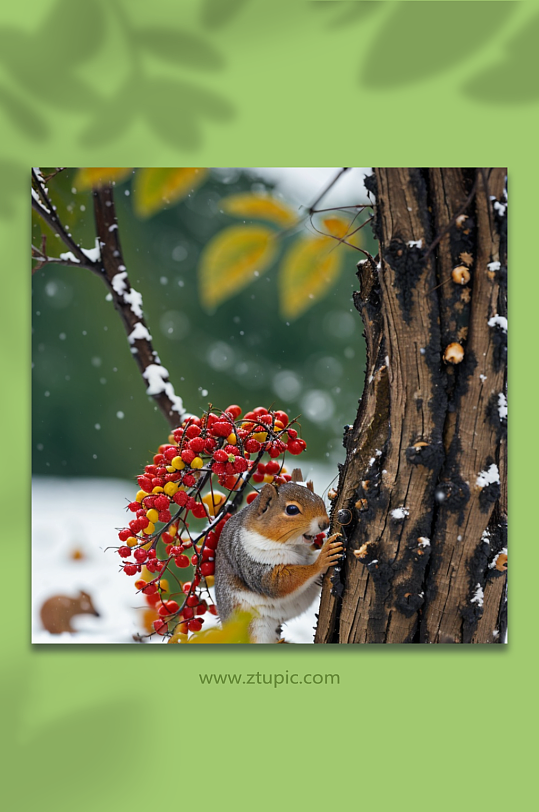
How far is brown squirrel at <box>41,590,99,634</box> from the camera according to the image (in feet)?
5.77

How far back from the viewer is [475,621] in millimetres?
1696

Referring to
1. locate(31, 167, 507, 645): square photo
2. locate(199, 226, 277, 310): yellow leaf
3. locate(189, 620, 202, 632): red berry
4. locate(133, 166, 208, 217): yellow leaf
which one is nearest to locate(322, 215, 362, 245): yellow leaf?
locate(31, 167, 507, 645): square photo

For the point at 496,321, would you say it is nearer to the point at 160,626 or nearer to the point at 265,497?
the point at 265,497
